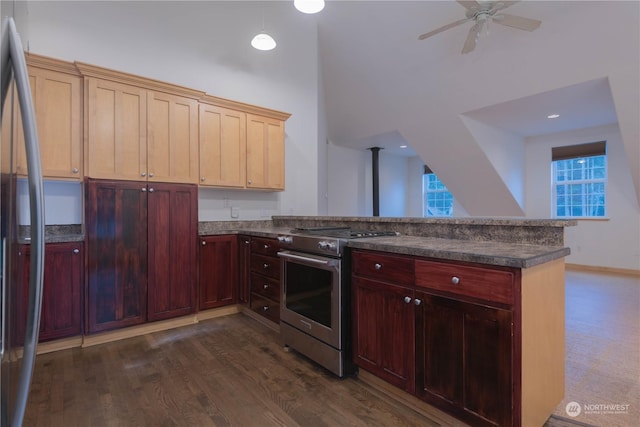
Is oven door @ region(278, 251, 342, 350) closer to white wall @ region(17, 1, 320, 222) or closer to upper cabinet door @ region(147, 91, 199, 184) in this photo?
upper cabinet door @ region(147, 91, 199, 184)

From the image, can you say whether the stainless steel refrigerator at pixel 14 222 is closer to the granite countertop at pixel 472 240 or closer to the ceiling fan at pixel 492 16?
the granite countertop at pixel 472 240

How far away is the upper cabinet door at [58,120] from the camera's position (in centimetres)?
247

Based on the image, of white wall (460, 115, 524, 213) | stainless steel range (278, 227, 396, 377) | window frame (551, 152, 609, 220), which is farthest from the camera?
window frame (551, 152, 609, 220)

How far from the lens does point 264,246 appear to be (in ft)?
9.86

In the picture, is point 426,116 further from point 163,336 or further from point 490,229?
point 163,336

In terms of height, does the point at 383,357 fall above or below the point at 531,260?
below

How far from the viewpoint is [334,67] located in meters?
5.55

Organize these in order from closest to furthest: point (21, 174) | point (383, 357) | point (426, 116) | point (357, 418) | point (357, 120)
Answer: point (21, 174)
point (357, 418)
point (383, 357)
point (426, 116)
point (357, 120)

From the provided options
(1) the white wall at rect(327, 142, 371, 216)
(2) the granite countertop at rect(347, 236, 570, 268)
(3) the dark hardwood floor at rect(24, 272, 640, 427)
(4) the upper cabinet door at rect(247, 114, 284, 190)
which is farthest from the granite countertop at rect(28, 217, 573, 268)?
(1) the white wall at rect(327, 142, 371, 216)

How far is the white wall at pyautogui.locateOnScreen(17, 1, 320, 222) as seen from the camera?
9.57ft

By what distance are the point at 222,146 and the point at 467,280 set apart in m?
2.81

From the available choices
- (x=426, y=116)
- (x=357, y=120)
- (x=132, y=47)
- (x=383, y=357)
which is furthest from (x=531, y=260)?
(x=357, y=120)

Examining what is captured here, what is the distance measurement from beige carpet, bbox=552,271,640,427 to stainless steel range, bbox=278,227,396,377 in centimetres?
122

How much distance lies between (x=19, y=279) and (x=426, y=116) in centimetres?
547
